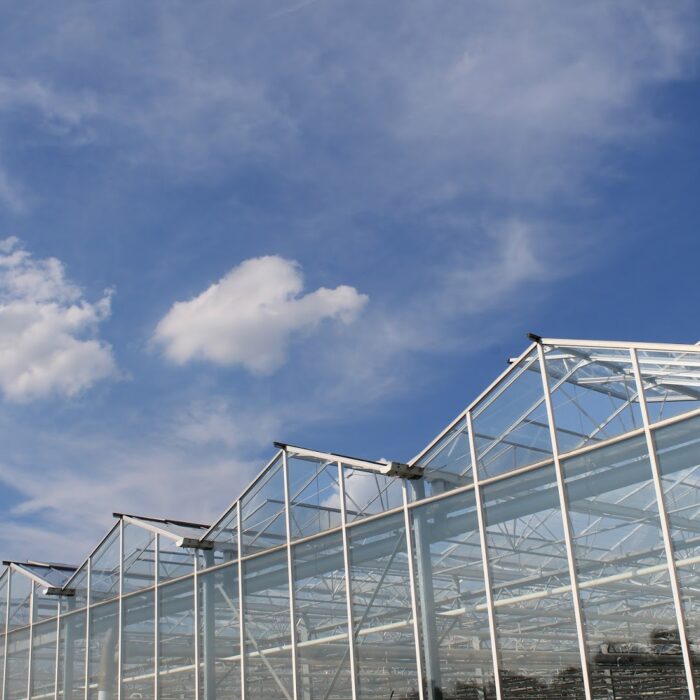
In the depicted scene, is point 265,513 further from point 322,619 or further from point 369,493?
point 369,493

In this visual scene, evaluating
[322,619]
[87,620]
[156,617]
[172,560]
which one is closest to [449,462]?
[322,619]

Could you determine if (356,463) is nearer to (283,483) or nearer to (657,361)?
(283,483)

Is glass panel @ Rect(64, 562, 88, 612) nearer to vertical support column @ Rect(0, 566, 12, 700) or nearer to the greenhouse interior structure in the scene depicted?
the greenhouse interior structure

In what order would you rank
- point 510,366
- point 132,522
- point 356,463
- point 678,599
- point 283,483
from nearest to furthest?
point 678,599 → point 510,366 → point 356,463 → point 283,483 → point 132,522

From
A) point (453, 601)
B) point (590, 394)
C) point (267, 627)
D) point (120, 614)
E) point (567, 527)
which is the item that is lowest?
point (453, 601)

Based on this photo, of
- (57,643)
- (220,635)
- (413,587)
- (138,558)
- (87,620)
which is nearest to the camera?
(413,587)

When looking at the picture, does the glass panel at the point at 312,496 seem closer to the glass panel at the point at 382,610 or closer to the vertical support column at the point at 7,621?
the glass panel at the point at 382,610

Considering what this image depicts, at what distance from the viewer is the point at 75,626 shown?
95.1 ft

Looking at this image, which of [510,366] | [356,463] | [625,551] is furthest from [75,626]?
[625,551]

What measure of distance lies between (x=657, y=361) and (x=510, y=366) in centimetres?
311

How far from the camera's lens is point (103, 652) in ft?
89.1

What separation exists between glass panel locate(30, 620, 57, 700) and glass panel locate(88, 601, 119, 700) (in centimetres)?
261

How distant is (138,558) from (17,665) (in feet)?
27.7

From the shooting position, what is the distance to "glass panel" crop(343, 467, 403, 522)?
19609mm
